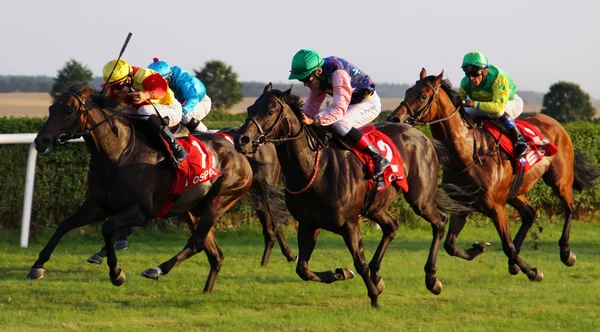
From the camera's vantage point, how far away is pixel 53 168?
9352 millimetres

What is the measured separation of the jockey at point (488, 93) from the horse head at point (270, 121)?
2.04 m

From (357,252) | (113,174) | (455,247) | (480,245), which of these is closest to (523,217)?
(480,245)

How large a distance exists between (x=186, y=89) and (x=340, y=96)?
6.79ft

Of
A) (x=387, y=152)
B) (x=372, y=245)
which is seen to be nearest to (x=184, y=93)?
(x=387, y=152)

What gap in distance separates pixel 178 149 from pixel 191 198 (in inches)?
17.7

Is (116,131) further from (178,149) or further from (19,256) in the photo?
(19,256)

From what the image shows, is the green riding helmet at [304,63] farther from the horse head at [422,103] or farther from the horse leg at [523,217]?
Answer: the horse leg at [523,217]

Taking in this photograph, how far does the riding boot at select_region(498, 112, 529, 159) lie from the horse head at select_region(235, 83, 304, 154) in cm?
233

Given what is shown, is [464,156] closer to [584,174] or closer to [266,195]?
[266,195]

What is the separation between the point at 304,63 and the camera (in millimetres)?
6422

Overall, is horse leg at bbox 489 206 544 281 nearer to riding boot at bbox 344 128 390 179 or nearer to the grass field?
the grass field

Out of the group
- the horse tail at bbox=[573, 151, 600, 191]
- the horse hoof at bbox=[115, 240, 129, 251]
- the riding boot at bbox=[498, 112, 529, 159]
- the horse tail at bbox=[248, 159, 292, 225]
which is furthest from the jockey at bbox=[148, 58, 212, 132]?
the horse tail at bbox=[573, 151, 600, 191]

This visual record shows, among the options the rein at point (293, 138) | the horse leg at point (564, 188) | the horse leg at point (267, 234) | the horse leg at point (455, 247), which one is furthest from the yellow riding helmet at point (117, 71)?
the horse leg at point (564, 188)

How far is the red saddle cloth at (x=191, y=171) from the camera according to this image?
7117 millimetres
